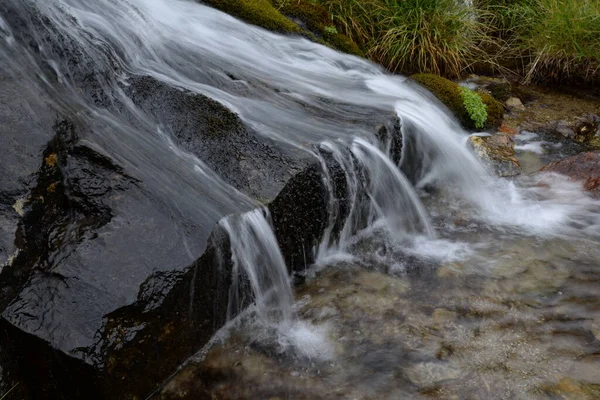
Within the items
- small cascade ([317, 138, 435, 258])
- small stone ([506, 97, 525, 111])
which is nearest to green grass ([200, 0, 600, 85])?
small stone ([506, 97, 525, 111])

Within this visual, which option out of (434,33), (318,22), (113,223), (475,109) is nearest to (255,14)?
(318,22)

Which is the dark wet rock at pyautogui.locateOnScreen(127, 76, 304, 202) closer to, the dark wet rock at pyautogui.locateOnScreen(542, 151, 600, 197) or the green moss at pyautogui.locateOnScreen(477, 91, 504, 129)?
the dark wet rock at pyautogui.locateOnScreen(542, 151, 600, 197)

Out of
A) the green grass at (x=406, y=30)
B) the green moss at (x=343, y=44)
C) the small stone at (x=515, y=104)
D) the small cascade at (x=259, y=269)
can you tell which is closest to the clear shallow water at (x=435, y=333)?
the small cascade at (x=259, y=269)

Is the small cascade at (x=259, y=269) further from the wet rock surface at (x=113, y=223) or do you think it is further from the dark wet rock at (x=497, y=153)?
the dark wet rock at (x=497, y=153)

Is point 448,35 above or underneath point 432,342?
above

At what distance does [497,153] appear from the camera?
6316mm

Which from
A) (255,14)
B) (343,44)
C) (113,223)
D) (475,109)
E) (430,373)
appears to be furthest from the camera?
(343,44)

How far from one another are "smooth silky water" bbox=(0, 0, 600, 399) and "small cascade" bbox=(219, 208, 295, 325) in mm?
14

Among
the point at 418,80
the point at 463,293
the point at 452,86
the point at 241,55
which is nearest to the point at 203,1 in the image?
the point at 241,55

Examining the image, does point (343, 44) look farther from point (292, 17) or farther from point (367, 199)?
point (367, 199)

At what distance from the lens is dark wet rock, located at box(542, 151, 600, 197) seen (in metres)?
5.69

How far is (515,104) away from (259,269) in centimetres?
585

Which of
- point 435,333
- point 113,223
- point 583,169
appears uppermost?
point 583,169

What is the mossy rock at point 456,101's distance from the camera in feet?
22.6
